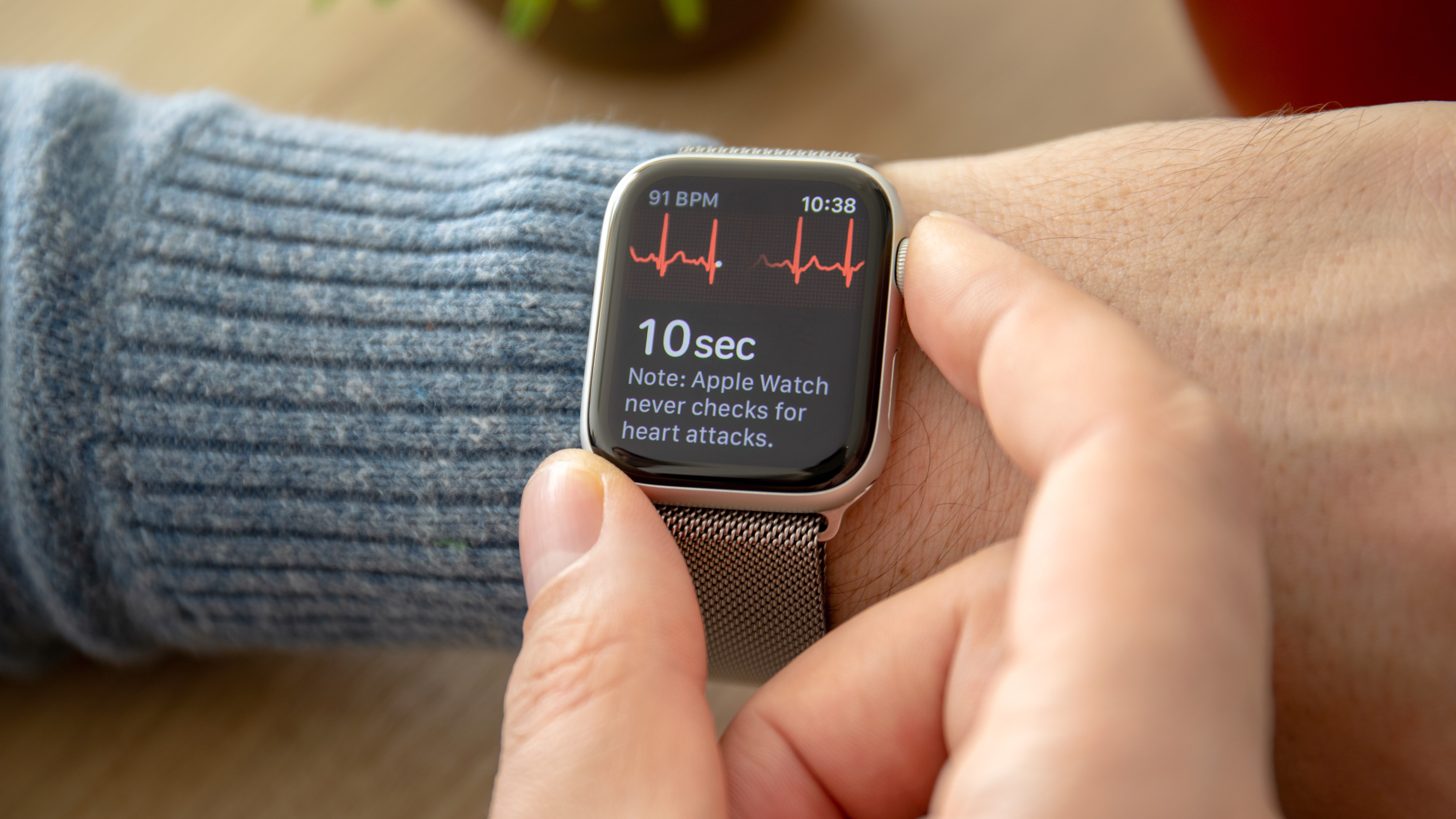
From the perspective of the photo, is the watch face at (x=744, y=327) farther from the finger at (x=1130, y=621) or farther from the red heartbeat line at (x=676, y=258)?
the finger at (x=1130, y=621)

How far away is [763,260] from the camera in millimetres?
634

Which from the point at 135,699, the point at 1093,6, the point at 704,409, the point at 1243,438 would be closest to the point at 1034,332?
A: the point at 1243,438

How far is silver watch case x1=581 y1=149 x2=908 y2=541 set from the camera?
611 mm

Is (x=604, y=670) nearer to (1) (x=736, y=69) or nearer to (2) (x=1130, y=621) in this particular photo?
(2) (x=1130, y=621)

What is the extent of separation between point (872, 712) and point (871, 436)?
191 mm

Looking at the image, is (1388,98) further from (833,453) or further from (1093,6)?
(833,453)

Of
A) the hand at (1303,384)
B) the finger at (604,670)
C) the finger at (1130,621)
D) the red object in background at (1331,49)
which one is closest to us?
the finger at (1130,621)

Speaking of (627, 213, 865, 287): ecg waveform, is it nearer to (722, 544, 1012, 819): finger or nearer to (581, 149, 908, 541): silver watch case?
(581, 149, 908, 541): silver watch case

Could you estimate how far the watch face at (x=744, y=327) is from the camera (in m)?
0.61

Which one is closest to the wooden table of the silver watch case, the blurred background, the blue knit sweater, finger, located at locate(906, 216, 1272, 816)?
the blurred background

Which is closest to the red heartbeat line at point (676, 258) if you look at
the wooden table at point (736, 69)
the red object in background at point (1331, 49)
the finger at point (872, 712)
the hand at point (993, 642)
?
the hand at point (993, 642)

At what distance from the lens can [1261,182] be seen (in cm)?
67

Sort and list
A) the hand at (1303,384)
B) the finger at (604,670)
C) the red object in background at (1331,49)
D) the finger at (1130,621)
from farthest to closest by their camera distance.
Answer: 1. the red object in background at (1331,49)
2. the hand at (1303,384)
3. the finger at (604,670)
4. the finger at (1130,621)

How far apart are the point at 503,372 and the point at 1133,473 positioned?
47cm
